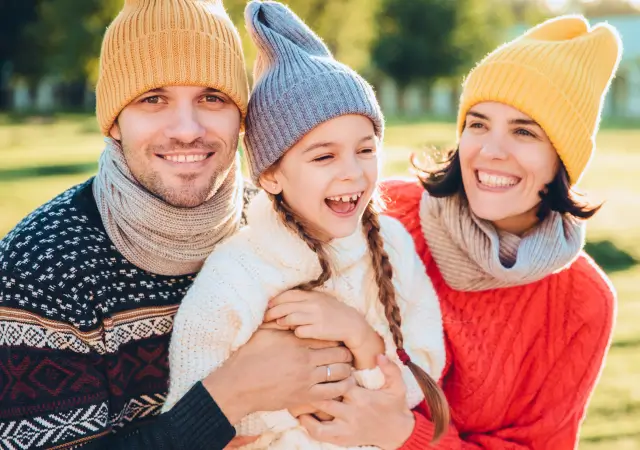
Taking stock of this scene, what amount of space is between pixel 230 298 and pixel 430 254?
1059 mm

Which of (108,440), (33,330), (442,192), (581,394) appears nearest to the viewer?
(33,330)

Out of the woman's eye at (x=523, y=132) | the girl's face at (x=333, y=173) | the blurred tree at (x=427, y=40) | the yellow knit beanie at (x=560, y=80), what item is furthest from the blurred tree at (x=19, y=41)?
the girl's face at (x=333, y=173)

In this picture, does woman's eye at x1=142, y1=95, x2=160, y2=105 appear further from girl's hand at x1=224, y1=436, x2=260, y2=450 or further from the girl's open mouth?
girl's hand at x1=224, y1=436, x2=260, y2=450

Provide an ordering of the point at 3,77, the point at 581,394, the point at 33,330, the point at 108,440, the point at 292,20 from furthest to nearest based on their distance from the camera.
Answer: the point at 3,77 < the point at 581,394 < the point at 292,20 < the point at 108,440 < the point at 33,330

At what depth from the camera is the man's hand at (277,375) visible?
2531 millimetres

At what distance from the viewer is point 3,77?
41.2 meters

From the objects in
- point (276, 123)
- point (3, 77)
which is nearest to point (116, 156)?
point (276, 123)

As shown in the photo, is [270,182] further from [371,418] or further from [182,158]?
[371,418]

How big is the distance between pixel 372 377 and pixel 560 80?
4.53 ft

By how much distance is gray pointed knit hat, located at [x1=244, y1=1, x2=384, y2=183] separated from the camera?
257 cm

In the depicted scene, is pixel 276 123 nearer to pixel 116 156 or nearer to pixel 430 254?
pixel 116 156

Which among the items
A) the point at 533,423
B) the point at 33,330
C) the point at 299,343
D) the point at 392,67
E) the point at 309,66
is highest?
the point at 309,66

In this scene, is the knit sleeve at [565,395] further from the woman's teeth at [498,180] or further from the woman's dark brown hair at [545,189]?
the woman's teeth at [498,180]

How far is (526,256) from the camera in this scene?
2.98 m
